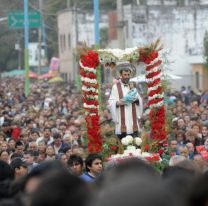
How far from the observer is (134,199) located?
399 centimetres

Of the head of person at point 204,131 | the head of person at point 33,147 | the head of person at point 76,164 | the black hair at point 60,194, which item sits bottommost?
the head of person at point 204,131

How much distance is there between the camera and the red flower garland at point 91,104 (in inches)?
628

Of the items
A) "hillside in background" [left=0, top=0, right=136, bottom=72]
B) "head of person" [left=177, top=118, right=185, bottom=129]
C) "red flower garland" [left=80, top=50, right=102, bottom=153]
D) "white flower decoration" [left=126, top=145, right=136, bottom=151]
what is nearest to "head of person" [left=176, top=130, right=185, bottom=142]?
"head of person" [left=177, top=118, right=185, bottom=129]

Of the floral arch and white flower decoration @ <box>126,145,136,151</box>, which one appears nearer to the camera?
white flower decoration @ <box>126,145,136,151</box>

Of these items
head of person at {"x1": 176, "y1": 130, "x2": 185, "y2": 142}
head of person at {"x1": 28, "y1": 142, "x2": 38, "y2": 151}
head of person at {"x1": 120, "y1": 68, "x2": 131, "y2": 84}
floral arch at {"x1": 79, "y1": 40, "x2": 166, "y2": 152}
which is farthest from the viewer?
head of person at {"x1": 176, "y1": 130, "x2": 185, "y2": 142}

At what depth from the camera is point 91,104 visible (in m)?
16.3

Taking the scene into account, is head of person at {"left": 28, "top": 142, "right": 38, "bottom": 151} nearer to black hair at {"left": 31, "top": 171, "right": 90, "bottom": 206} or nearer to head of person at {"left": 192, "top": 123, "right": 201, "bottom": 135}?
head of person at {"left": 192, "top": 123, "right": 201, "bottom": 135}

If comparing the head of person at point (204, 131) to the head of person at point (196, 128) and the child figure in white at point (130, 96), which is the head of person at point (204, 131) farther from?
the child figure in white at point (130, 96)

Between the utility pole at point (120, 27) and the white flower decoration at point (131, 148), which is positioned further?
the utility pole at point (120, 27)

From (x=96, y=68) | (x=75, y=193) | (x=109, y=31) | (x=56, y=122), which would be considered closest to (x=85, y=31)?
(x=109, y=31)

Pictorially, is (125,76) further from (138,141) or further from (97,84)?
(97,84)

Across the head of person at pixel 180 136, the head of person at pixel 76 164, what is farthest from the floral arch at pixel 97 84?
the head of person at pixel 180 136

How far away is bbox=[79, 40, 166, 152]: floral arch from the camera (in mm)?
15914

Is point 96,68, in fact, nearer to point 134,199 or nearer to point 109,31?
point 134,199
